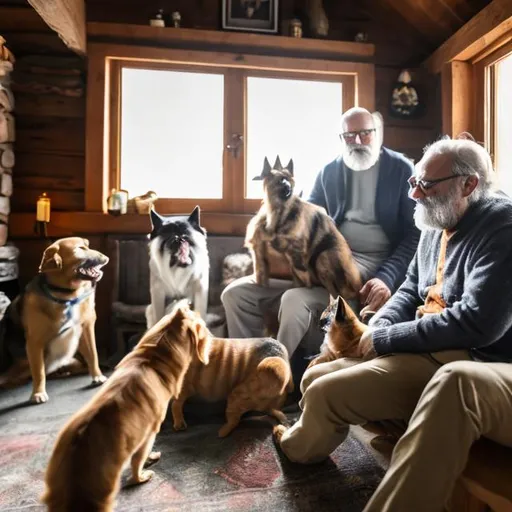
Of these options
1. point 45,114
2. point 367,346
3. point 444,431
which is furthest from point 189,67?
point 444,431

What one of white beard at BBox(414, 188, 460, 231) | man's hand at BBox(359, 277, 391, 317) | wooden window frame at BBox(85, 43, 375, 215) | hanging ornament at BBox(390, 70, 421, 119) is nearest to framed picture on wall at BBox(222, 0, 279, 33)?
wooden window frame at BBox(85, 43, 375, 215)

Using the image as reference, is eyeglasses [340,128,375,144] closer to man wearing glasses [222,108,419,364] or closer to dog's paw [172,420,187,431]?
man wearing glasses [222,108,419,364]

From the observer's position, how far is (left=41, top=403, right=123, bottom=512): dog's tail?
1.05m

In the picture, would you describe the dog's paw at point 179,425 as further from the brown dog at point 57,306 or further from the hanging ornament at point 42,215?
the hanging ornament at point 42,215

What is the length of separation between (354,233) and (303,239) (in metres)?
0.41

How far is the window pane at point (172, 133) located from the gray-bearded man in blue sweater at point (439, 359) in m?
2.15

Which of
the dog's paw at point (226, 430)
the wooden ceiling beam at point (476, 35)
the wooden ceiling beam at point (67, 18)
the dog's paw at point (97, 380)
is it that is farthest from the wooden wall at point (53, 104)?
the dog's paw at point (226, 430)

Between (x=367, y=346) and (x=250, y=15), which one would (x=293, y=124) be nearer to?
(x=250, y=15)

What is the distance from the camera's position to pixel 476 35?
9.12 ft

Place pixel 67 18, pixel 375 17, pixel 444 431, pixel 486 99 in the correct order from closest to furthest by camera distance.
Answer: pixel 444 431 → pixel 67 18 → pixel 486 99 → pixel 375 17

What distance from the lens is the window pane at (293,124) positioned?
3.44 m

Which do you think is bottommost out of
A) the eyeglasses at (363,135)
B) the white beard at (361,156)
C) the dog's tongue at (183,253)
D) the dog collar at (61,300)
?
the dog collar at (61,300)

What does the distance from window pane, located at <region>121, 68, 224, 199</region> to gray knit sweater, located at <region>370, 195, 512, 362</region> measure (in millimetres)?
2295

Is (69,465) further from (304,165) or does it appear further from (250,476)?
(304,165)
